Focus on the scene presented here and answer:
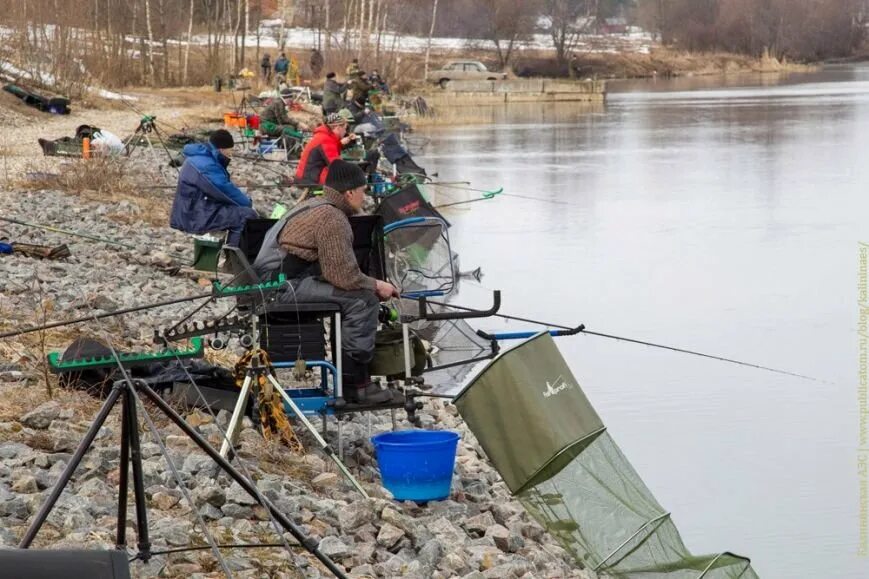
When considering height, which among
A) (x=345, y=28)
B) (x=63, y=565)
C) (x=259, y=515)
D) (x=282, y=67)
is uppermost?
(x=63, y=565)

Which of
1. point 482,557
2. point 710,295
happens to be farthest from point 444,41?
point 482,557

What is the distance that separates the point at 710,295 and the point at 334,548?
328 inches

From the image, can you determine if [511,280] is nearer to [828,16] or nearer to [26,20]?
[26,20]

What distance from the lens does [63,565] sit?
7.72 feet

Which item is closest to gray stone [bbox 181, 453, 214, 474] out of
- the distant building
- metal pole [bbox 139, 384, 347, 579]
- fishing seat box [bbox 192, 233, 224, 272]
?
metal pole [bbox 139, 384, 347, 579]

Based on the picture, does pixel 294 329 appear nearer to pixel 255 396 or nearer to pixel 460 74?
pixel 255 396

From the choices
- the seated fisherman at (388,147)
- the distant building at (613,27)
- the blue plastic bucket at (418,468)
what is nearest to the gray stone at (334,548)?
the blue plastic bucket at (418,468)

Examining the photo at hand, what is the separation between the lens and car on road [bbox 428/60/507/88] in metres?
48.6

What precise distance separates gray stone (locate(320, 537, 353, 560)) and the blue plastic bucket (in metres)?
0.78

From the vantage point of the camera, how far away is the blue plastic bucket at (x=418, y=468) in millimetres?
5609

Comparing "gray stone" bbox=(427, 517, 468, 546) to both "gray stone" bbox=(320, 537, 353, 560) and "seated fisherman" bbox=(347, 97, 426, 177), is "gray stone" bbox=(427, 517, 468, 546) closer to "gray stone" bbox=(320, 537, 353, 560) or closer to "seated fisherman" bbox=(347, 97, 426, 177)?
"gray stone" bbox=(320, 537, 353, 560)

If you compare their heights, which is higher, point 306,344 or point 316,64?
point 306,344

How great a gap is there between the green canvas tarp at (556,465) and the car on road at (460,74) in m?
42.8

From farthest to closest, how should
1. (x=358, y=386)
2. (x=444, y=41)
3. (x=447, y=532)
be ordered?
(x=444, y=41) → (x=358, y=386) → (x=447, y=532)
